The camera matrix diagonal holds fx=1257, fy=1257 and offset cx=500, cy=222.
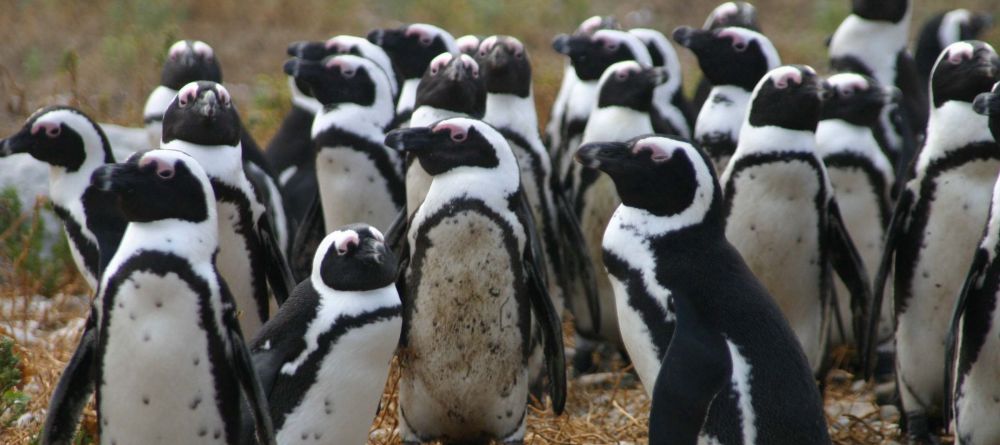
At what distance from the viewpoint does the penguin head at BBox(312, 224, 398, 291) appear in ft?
11.8

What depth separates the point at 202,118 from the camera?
439cm

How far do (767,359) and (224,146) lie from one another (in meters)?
2.08

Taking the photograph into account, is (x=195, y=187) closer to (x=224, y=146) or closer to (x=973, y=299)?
(x=224, y=146)

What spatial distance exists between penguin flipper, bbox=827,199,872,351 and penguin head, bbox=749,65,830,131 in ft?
1.06

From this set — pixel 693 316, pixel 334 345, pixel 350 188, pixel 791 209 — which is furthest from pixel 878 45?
pixel 334 345

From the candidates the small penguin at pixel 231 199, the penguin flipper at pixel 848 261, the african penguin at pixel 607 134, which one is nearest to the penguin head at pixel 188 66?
the small penguin at pixel 231 199

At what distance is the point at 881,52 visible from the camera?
6.54 metres

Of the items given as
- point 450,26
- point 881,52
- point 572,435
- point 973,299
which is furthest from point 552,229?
point 450,26

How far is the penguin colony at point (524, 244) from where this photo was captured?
3406mm

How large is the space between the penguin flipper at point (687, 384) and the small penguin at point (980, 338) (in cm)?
102

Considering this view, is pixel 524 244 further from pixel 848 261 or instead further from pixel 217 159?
pixel 848 261

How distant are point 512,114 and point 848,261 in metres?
1.57

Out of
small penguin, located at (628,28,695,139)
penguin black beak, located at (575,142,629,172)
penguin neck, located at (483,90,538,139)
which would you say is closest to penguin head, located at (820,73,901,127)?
small penguin, located at (628,28,695,139)

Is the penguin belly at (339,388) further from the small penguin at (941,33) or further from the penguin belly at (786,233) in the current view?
the small penguin at (941,33)
